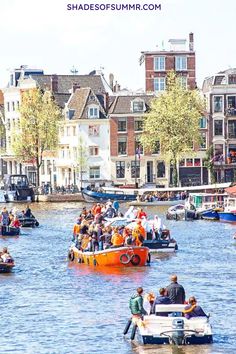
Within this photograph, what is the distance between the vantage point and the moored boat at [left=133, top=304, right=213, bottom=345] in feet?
153

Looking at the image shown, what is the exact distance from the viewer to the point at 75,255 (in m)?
77.4

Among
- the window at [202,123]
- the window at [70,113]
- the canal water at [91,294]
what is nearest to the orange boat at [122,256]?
the canal water at [91,294]

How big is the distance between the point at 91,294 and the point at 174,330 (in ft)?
55.3

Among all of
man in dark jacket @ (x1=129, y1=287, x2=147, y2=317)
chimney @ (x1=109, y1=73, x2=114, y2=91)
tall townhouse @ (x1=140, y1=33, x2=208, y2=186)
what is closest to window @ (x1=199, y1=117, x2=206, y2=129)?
tall townhouse @ (x1=140, y1=33, x2=208, y2=186)

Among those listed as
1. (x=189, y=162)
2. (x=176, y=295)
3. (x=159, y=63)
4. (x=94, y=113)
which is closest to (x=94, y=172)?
(x=94, y=113)

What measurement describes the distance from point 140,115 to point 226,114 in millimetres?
11031

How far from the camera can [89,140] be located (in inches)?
6358

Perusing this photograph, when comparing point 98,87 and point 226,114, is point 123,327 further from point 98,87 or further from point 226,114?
point 98,87

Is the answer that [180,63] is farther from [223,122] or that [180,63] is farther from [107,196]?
[107,196]

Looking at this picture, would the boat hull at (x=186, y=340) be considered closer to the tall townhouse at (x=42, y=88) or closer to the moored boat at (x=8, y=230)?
the moored boat at (x=8, y=230)

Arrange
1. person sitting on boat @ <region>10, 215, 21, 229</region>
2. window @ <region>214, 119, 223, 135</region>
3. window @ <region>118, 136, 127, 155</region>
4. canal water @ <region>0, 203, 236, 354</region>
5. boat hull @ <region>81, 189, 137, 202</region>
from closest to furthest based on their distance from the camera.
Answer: canal water @ <region>0, 203, 236, 354</region> → person sitting on boat @ <region>10, 215, 21, 229</region> → boat hull @ <region>81, 189, 137, 202</region> → window @ <region>118, 136, 127, 155</region> → window @ <region>214, 119, 223, 135</region>

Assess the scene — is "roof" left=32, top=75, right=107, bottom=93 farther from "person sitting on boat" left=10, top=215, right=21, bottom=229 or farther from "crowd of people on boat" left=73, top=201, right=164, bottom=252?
"crowd of people on boat" left=73, top=201, right=164, bottom=252

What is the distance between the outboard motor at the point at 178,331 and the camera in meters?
46.5

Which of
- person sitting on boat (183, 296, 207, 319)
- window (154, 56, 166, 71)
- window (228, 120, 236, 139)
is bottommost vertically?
person sitting on boat (183, 296, 207, 319)
